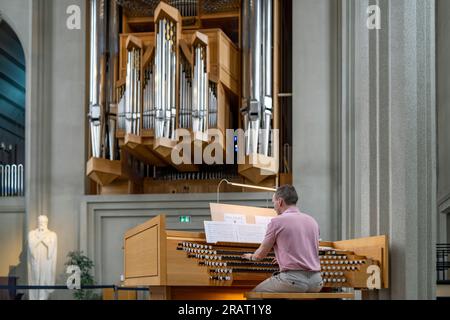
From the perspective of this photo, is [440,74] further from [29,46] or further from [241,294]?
[241,294]

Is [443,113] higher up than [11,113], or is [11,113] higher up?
[11,113]

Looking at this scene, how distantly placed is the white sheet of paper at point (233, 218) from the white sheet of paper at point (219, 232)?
254 millimetres

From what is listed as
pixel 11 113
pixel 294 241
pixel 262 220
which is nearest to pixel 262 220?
pixel 262 220

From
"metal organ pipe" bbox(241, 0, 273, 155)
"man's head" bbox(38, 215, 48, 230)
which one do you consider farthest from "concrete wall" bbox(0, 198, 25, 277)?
"metal organ pipe" bbox(241, 0, 273, 155)

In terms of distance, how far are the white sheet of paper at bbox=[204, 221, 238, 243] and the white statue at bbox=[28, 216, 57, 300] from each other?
6069mm

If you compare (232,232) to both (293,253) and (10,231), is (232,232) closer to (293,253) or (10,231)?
(293,253)

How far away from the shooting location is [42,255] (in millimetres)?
13148

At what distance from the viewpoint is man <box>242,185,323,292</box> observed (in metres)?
6.73

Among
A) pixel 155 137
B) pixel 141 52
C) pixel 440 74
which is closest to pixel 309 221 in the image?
pixel 155 137

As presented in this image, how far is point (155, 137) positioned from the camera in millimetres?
12727

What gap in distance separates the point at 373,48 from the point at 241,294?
260 centimetres

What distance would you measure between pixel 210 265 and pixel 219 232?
56 cm

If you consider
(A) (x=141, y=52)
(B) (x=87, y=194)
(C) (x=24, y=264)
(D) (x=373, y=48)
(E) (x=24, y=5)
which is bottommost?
(C) (x=24, y=264)

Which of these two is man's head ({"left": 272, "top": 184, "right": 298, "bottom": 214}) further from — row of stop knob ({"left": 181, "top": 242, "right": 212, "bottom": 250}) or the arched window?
the arched window
